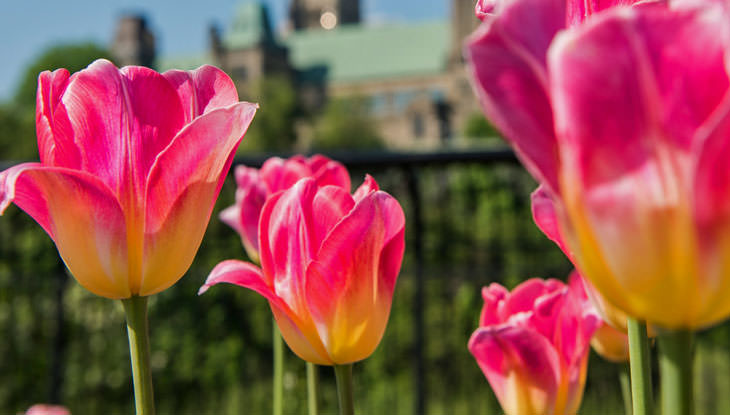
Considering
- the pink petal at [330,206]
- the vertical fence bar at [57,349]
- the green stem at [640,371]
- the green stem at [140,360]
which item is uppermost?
the pink petal at [330,206]

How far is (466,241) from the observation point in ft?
11.3

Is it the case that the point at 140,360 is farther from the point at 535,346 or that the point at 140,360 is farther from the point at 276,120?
the point at 276,120

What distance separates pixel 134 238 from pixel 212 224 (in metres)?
2.64

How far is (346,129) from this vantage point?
1485 inches

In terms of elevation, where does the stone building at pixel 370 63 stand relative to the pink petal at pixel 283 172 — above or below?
below

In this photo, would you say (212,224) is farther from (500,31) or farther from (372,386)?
(500,31)

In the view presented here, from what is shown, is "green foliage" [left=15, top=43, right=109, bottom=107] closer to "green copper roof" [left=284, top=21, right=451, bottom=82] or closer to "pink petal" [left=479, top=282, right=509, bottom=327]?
"green copper roof" [left=284, top=21, right=451, bottom=82]

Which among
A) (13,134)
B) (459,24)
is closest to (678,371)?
(13,134)

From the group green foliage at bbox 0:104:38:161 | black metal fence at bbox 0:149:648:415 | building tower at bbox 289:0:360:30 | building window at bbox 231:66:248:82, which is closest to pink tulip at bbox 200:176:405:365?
black metal fence at bbox 0:149:648:415

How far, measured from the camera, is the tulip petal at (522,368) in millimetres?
406

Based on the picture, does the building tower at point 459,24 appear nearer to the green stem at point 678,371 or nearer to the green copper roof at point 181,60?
the green copper roof at point 181,60

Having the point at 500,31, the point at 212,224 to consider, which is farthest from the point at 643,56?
the point at 212,224

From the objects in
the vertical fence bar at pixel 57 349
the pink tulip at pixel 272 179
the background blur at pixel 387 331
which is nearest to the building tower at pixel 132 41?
the background blur at pixel 387 331

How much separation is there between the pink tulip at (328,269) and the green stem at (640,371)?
109mm
